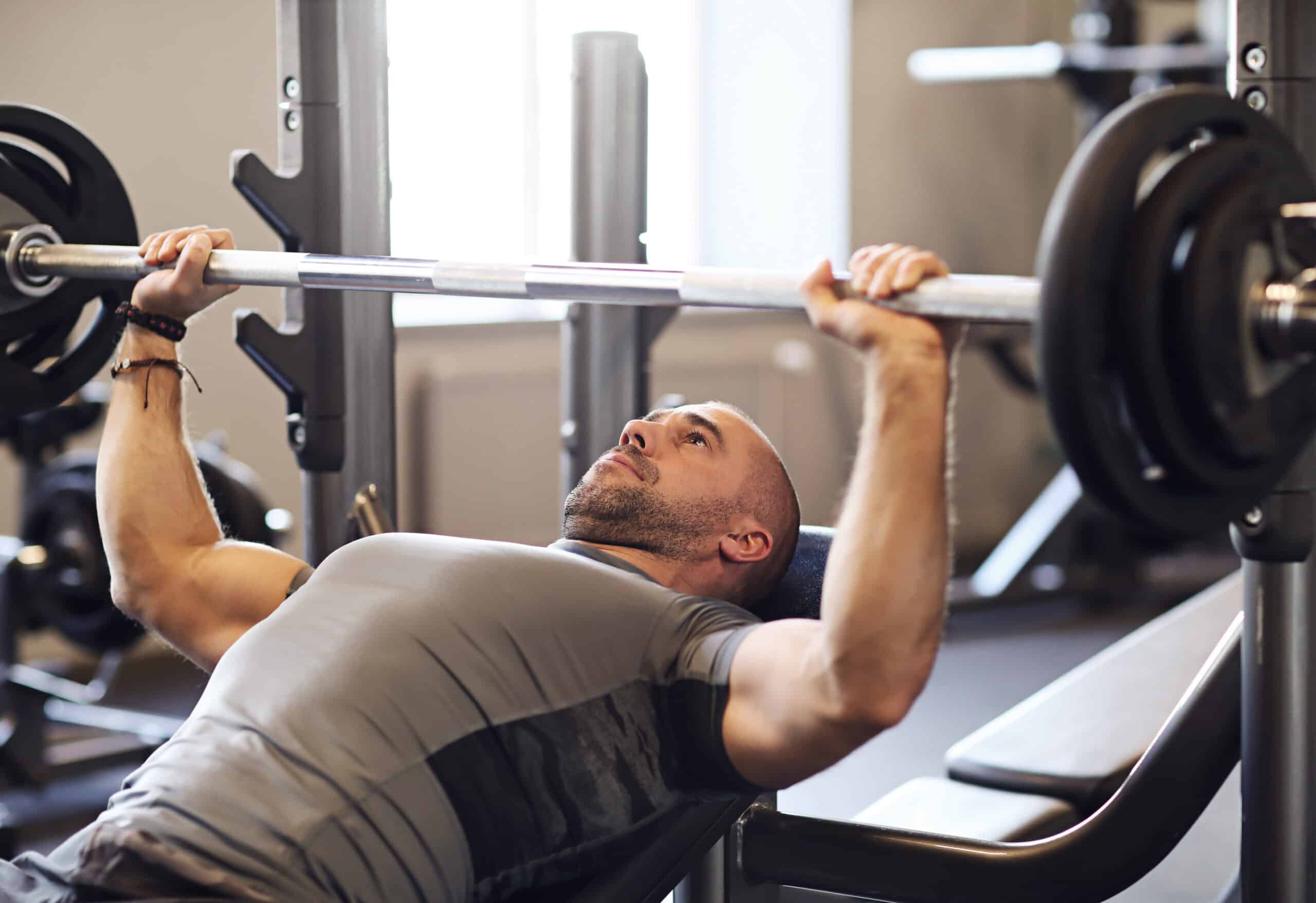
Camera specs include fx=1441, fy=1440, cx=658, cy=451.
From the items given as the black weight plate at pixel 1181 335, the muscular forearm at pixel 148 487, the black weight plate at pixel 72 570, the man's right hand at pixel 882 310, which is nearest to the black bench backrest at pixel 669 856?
the man's right hand at pixel 882 310

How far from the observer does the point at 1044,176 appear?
6004mm

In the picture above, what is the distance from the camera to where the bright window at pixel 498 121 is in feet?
15.5

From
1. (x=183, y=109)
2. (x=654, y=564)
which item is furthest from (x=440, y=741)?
(x=183, y=109)

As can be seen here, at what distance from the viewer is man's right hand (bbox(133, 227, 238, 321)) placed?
64.6 inches

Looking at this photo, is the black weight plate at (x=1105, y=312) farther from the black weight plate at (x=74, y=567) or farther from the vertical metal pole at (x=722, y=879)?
the black weight plate at (x=74, y=567)

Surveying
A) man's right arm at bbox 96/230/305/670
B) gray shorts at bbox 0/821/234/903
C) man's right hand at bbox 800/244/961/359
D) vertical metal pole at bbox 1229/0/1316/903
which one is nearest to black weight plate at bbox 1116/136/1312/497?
man's right hand at bbox 800/244/961/359

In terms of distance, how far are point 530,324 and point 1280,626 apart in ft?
11.9

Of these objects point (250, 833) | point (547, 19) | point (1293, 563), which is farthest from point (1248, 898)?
point (547, 19)

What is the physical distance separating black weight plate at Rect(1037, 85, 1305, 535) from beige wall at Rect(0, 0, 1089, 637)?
127 inches

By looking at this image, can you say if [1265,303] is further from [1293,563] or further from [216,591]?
[216,591]

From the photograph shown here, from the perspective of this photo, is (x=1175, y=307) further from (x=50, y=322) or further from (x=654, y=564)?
(x=50, y=322)

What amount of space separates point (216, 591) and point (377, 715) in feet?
1.40

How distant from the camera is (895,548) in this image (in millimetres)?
1147

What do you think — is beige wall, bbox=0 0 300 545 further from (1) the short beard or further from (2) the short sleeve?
(2) the short sleeve
